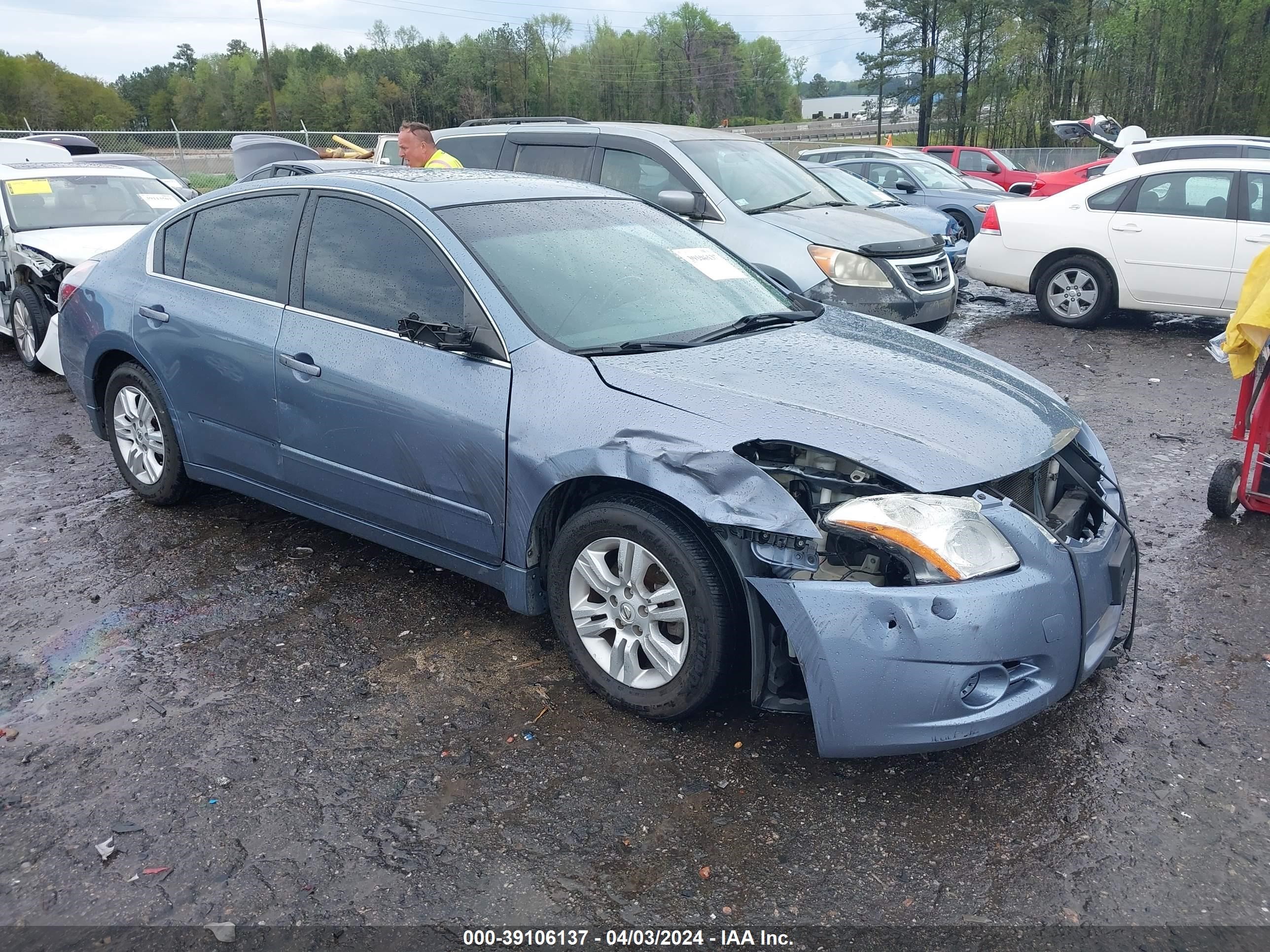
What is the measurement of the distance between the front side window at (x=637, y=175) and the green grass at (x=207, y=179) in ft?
75.3

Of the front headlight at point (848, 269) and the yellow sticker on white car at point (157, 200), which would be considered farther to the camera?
the yellow sticker on white car at point (157, 200)

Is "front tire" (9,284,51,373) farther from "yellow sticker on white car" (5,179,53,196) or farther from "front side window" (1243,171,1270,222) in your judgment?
"front side window" (1243,171,1270,222)

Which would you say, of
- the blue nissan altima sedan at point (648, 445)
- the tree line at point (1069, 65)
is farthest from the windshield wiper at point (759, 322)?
the tree line at point (1069, 65)

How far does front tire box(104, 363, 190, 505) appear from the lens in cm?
490

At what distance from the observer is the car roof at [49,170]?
898cm

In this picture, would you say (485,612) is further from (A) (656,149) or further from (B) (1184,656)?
(A) (656,149)

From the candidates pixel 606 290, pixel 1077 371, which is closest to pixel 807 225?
pixel 1077 371

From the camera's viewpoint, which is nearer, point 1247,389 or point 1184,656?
point 1184,656

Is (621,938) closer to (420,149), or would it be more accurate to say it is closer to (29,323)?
(420,149)

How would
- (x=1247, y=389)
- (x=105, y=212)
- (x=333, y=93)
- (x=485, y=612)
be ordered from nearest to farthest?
1. (x=485, y=612)
2. (x=1247, y=389)
3. (x=105, y=212)
4. (x=333, y=93)

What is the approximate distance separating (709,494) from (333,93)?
84.2 m

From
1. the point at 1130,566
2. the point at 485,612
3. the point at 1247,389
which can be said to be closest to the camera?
the point at 1130,566

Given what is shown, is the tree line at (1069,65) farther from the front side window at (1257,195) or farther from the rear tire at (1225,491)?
the rear tire at (1225,491)

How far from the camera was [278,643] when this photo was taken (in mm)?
3900
